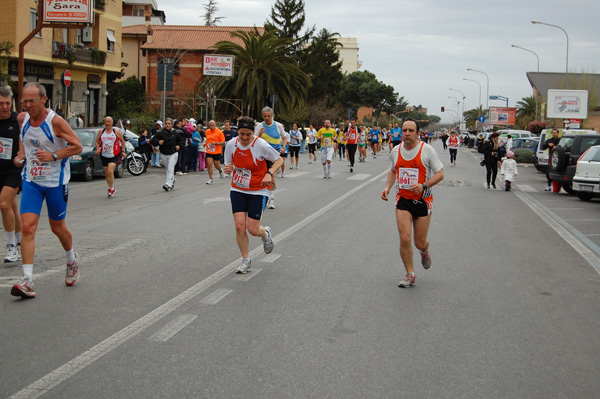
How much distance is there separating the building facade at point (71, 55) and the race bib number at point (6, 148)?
23679 millimetres

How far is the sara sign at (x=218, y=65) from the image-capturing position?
47.3 m

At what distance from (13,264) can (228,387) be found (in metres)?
4.64

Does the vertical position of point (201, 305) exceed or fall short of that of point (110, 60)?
it falls short

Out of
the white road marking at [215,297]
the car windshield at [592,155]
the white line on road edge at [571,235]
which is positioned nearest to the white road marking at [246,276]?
the white road marking at [215,297]

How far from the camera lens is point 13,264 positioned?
26.4 ft

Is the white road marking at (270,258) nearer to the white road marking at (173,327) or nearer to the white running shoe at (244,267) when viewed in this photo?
the white running shoe at (244,267)

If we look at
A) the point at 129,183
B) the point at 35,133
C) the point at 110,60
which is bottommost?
the point at 129,183

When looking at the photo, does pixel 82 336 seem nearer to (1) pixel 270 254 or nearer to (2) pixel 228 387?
(2) pixel 228 387

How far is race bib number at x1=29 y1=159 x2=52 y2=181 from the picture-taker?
22.0 feet

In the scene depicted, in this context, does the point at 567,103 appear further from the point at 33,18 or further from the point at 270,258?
the point at 270,258

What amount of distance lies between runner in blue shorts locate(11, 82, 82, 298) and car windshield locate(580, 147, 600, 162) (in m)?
15.1

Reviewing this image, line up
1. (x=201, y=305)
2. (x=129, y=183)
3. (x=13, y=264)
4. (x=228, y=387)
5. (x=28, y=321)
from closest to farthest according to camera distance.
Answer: (x=228, y=387)
(x=28, y=321)
(x=201, y=305)
(x=13, y=264)
(x=129, y=183)

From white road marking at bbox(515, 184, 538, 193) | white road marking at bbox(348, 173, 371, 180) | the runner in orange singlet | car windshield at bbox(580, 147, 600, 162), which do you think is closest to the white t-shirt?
the runner in orange singlet

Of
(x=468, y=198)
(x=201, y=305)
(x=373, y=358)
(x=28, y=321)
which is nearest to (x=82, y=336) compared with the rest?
(x=28, y=321)
